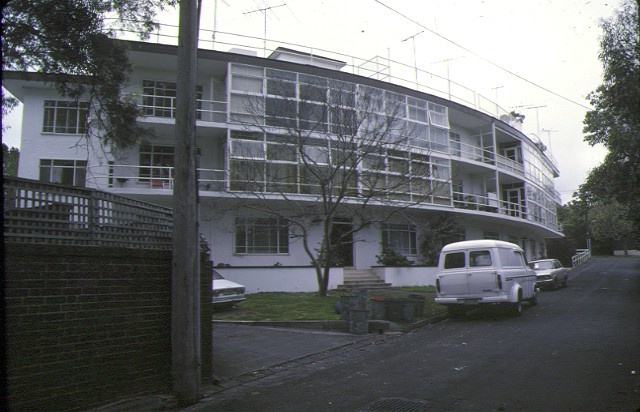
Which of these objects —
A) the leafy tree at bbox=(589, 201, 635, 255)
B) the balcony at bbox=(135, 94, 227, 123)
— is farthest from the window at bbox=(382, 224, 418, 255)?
the leafy tree at bbox=(589, 201, 635, 255)

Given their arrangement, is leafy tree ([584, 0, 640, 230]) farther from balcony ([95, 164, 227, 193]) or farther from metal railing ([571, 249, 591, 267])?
metal railing ([571, 249, 591, 267])

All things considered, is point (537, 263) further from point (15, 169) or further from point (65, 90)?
point (15, 169)

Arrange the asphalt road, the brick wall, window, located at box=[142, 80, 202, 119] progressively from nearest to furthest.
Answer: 1. the brick wall
2. the asphalt road
3. window, located at box=[142, 80, 202, 119]

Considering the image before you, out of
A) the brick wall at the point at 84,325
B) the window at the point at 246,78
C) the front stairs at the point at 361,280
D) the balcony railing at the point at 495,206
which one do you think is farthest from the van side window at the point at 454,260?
the balcony railing at the point at 495,206

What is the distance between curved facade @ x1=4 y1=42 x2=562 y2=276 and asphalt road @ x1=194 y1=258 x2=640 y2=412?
8370mm

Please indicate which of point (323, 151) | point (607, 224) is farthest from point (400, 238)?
point (607, 224)

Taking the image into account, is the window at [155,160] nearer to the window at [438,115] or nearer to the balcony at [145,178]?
the balcony at [145,178]

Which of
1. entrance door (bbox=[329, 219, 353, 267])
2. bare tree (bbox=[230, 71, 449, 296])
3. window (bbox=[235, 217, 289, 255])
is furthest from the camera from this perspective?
entrance door (bbox=[329, 219, 353, 267])

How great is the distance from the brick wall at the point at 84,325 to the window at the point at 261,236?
50.8ft

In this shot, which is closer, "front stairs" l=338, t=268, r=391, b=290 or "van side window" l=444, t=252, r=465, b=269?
"van side window" l=444, t=252, r=465, b=269

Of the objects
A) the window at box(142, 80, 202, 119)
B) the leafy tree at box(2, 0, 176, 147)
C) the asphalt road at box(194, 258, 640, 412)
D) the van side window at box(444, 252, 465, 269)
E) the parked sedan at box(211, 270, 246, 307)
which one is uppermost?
the window at box(142, 80, 202, 119)

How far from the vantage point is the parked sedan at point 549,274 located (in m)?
23.9

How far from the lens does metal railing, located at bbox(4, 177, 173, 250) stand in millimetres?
5668

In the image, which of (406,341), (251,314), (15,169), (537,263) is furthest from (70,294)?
(537,263)
